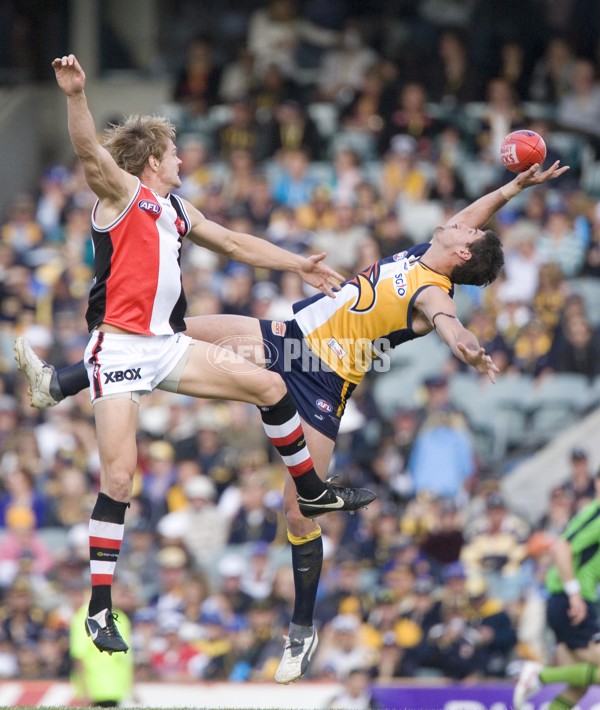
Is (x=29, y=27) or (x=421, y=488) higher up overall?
(x=29, y=27)

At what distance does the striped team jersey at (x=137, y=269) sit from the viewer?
25.5 ft

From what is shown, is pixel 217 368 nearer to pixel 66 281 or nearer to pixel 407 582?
pixel 407 582

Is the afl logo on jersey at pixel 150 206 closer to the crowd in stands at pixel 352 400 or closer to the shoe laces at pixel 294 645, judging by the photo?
the shoe laces at pixel 294 645

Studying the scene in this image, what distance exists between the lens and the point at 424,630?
493 inches

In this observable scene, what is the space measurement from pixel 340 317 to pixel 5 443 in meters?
7.15

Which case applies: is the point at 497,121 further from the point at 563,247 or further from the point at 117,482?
the point at 117,482

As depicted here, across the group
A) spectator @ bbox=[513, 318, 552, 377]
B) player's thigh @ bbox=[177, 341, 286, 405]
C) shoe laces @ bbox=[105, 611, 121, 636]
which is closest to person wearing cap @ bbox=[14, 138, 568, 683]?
player's thigh @ bbox=[177, 341, 286, 405]

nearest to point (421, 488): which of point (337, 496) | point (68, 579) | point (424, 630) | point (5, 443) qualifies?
point (424, 630)

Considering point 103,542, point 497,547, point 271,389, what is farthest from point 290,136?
point 103,542

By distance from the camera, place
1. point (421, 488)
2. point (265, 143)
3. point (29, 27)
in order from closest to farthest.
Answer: point (421, 488)
point (265, 143)
point (29, 27)

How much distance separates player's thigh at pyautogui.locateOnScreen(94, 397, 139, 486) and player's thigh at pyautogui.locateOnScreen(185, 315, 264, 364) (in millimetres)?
942

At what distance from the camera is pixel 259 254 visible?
8539mm

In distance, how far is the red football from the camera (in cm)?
876

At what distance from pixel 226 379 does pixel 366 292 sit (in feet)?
3.79
